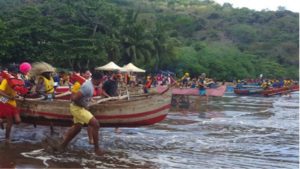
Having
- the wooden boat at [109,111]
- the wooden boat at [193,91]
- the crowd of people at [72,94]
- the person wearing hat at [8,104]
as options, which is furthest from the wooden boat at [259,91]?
the person wearing hat at [8,104]

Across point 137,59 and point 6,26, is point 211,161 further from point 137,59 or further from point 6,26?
point 137,59

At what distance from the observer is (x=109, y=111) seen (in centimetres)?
963

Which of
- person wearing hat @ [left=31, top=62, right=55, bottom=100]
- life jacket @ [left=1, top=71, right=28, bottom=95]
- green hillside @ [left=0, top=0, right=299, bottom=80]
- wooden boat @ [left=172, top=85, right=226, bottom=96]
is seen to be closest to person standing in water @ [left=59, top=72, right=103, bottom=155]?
life jacket @ [left=1, top=71, right=28, bottom=95]

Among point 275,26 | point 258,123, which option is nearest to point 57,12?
point 258,123

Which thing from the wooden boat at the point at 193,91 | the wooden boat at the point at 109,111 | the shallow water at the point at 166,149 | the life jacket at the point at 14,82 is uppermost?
the life jacket at the point at 14,82

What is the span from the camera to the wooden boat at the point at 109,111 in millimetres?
9664

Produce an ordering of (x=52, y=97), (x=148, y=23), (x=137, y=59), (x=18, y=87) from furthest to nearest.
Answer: (x=148, y=23) < (x=137, y=59) < (x=52, y=97) < (x=18, y=87)

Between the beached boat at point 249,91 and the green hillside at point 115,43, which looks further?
the beached boat at point 249,91

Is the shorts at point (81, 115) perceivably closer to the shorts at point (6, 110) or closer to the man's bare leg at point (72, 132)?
the man's bare leg at point (72, 132)

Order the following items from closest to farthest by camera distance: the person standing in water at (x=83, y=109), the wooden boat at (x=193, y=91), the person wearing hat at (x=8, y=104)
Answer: the person standing in water at (x=83, y=109)
the person wearing hat at (x=8, y=104)
the wooden boat at (x=193, y=91)

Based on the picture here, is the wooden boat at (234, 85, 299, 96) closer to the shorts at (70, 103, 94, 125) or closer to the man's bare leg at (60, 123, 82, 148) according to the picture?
the man's bare leg at (60, 123, 82, 148)

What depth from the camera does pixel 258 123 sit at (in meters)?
16.5

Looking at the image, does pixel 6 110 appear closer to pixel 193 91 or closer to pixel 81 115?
pixel 81 115

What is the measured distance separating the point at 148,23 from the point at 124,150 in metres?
40.1
